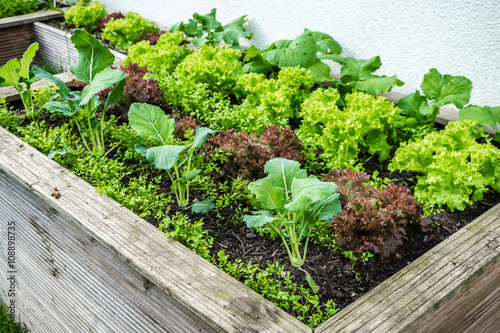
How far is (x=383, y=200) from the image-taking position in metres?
2.08

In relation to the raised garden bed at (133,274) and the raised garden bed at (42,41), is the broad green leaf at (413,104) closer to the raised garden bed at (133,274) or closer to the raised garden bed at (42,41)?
the raised garden bed at (133,274)

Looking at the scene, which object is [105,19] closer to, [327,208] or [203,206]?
[203,206]

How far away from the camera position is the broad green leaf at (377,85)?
9.66 feet

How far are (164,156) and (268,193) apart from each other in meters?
0.49

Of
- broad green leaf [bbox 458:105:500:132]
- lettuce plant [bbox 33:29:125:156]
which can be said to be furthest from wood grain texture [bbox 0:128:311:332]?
broad green leaf [bbox 458:105:500:132]

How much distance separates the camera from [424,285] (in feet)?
5.48

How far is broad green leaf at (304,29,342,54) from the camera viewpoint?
3486mm

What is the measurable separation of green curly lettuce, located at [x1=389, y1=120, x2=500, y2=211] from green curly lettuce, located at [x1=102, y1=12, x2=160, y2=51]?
3287mm

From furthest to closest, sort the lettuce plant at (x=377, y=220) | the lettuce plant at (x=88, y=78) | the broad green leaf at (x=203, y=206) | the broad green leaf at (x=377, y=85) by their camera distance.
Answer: the broad green leaf at (x=377, y=85), the lettuce plant at (x=88, y=78), the broad green leaf at (x=203, y=206), the lettuce plant at (x=377, y=220)

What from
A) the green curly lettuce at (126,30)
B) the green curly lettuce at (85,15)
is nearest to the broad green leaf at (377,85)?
the green curly lettuce at (126,30)

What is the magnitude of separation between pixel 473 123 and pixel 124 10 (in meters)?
4.98

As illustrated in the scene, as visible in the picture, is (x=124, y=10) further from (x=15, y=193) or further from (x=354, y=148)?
(x=354, y=148)

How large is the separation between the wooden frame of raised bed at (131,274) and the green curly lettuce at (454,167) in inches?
7.3

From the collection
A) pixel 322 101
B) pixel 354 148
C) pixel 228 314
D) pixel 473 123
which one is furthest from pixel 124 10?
pixel 228 314
